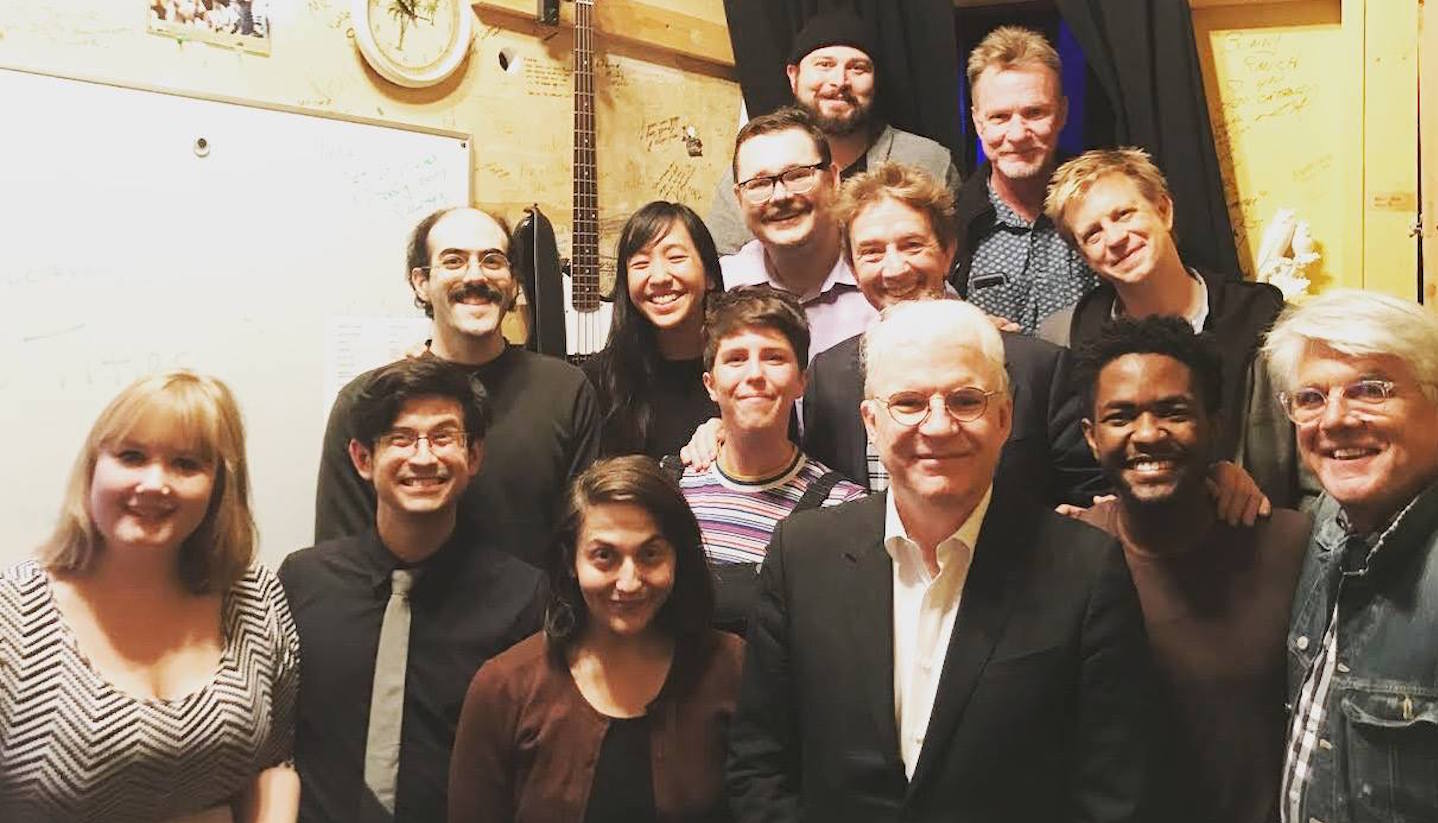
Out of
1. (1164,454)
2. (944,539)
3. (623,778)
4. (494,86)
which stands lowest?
(623,778)

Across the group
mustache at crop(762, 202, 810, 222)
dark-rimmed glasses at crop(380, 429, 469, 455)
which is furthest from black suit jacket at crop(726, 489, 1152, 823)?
mustache at crop(762, 202, 810, 222)

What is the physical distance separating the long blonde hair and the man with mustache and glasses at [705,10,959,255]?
1.69 metres

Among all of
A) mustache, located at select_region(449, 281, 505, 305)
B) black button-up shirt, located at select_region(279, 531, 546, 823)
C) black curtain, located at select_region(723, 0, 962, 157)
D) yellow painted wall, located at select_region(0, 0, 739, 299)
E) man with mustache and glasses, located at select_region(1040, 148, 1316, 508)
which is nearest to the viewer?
black button-up shirt, located at select_region(279, 531, 546, 823)

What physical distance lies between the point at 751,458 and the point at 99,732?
42.7 inches

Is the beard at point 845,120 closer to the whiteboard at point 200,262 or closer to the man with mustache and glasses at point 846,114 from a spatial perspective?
the man with mustache and glasses at point 846,114

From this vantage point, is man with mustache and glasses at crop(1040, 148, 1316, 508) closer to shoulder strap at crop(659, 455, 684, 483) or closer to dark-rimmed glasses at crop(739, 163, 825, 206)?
dark-rimmed glasses at crop(739, 163, 825, 206)

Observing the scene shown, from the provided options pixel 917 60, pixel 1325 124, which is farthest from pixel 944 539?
pixel 1325 124

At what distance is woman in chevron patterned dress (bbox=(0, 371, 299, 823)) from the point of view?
169 centimetres

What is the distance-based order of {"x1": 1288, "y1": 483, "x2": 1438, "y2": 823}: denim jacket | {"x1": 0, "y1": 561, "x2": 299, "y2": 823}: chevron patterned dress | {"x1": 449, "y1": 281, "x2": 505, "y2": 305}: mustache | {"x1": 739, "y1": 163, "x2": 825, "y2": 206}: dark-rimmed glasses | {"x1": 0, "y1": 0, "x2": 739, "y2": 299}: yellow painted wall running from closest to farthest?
{"x1": 1288, "y1": 483, "x2": 1438, "y2": 823}: denim jacket, {"x1": 0, "y1": 561, "x2": 299, "y2": 823}: chevron patterned dress, {"x1": 449, "y1": 281, "x2": 505, "y2": 305}: mustache, {"x1": 0, "y1": 0, "x2": 739, "y2": 299}: yellow painted wall, {"x1": 739, "y1": 163, "x2": 825, "y2": 206}: dark-rimmed glasses

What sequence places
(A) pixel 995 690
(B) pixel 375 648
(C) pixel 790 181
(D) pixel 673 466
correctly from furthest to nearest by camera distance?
(C) pixel 790 181 < (D) pixel 673 466 < (B) pixel 375 648 < (A) pixel 995 690

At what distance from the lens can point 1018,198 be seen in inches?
119

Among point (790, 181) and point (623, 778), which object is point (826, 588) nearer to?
point (623, 778)

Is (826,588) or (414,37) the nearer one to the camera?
(826,588)

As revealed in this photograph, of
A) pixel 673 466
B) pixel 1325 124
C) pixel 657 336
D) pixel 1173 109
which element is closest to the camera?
pixel 673 466
